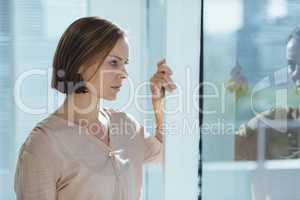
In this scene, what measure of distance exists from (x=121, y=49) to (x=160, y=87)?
0.29m

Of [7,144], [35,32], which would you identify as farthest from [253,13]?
[7,144]

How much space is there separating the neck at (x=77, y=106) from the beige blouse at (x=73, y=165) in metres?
0.03

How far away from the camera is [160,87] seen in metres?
1.44

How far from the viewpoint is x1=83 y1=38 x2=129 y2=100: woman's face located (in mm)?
1181

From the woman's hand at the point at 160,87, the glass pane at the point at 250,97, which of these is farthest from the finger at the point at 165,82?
the glass pane at the point at 250,97

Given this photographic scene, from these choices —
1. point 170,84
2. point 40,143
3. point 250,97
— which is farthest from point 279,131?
point 40,143

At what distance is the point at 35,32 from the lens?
1402 mm

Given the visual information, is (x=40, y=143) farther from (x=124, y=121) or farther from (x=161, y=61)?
(x=161, y=61)

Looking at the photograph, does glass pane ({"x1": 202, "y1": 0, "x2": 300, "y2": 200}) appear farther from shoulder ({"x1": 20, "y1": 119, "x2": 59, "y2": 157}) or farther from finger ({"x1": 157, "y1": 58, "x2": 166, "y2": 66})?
shoulder ({"x1": 20, "y1": 119, "x2": 59, "y2": 157})

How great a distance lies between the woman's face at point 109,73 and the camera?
3.87 feet

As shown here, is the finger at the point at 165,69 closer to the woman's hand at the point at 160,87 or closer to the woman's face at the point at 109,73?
the woman's hand at the point at 160,87

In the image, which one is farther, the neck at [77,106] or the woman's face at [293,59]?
the woman's face at [293,59]

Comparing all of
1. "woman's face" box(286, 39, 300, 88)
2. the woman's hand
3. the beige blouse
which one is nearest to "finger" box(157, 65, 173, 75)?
the woman's hand

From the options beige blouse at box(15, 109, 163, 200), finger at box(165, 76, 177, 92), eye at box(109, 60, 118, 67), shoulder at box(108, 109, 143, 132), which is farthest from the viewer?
finger at box(165, 76, 177, 92)
